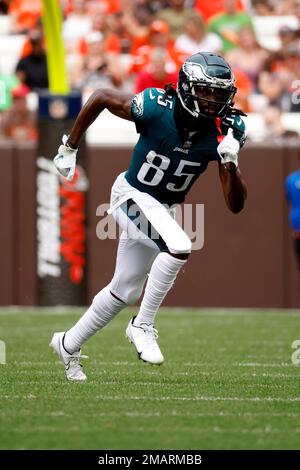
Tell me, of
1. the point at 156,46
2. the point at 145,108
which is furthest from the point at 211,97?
the point at 156,46

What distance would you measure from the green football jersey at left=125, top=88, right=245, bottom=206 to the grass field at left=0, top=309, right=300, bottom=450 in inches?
41.4

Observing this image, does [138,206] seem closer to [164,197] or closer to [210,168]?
[164,197]

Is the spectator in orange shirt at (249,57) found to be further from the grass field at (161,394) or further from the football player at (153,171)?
the football player at (153,171)

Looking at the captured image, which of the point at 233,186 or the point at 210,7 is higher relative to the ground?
the point at 210,7

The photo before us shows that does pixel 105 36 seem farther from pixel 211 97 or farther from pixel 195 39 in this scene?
pixel 211 97

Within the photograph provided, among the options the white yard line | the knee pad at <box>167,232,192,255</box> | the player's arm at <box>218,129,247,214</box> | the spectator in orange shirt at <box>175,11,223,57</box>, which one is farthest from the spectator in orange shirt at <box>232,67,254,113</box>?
the white yard line

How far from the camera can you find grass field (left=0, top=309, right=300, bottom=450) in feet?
15.2

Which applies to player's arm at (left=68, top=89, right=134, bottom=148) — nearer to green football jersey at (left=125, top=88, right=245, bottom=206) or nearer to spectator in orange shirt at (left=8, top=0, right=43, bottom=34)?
green football jersey at (left=125, top=88, right=245, bottom=206)

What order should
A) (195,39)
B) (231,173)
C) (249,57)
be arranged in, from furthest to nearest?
(249,57) < (195,39) < (231,173)

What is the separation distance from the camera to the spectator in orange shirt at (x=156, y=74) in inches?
469

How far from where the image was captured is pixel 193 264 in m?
11.7

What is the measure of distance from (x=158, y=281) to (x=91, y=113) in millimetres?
929

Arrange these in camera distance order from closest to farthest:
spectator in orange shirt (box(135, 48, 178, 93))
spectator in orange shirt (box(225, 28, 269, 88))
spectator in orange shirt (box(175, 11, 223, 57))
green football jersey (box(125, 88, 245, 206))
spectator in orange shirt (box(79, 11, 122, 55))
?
green football jersey (box(125, 88, 245, 206)), spectator in orange shirt (box(135, 48, 178, 93)), spectator in orange shirt (box(175, 11, 223, 57)), spectator in orange shirt (box(225, 28, 269, 88)), spectator in orange shirt (box(79, 11, 122, 55))

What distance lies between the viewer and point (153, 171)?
6242 millimetres
